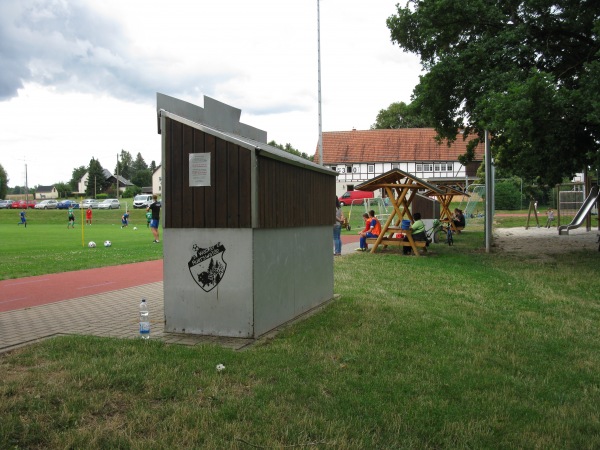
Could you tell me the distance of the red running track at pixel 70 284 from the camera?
32.0 ft

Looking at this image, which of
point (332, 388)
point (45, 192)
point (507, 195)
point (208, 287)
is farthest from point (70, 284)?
point (45, 192)

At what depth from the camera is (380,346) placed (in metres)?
6.05

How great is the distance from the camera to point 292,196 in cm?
765

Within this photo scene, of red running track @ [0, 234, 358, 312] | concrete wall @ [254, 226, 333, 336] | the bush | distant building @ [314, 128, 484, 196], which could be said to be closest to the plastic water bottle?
concrete wall @ [254, 226, 333, 336]

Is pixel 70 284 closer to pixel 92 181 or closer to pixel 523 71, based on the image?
pixel 523 71

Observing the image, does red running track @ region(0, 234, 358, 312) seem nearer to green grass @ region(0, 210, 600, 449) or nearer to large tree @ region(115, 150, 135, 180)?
green grass @ region(0, 210, 600, 449)

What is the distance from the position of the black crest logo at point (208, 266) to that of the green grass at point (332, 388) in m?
0.97

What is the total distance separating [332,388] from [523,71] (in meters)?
14.6

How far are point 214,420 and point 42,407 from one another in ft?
4.21

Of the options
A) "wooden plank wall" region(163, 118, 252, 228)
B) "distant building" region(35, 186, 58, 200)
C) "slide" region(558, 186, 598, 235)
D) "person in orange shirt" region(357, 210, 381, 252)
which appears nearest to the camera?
"wooden plank wall" region(163, 118, 252, 228)

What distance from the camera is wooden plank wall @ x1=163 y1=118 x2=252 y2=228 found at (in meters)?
6.57

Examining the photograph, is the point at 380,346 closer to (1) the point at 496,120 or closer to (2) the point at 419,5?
(1) the point at 496,120

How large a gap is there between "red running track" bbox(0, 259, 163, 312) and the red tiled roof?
60.3 meters

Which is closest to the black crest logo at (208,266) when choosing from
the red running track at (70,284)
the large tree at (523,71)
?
the red running track at (70,284)
